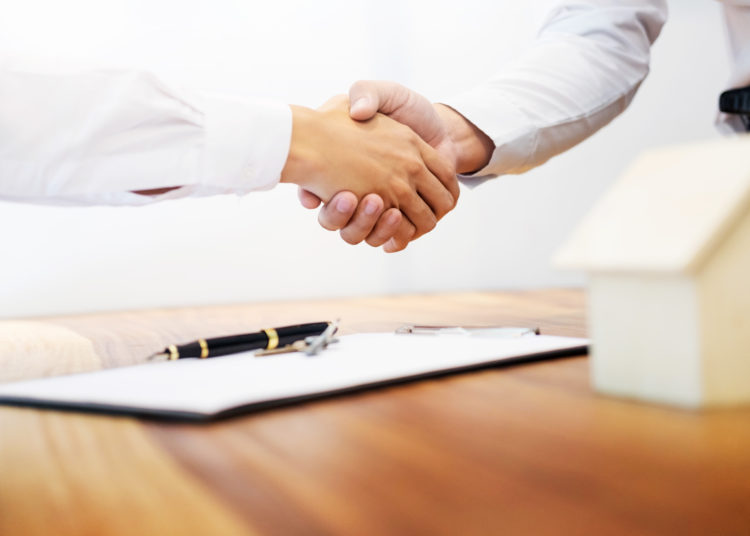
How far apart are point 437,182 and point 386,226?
12 centimetres

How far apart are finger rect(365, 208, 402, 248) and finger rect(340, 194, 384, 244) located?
26mm

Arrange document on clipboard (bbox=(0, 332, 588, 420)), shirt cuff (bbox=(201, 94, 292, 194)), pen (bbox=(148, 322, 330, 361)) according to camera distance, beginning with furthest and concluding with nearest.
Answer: shirt cuff (bbox=(201, 94, 292, 194)), pen (bbox=(148, 322, 330, 361)), document on clipboard (bbox=(0, 332, 588, 420))

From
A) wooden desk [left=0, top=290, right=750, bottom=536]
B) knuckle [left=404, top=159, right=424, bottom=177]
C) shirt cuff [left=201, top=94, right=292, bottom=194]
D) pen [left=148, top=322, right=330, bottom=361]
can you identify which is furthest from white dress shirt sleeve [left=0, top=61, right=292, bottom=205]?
wooden desk [left=0, top=290, right=750, bottom=536]

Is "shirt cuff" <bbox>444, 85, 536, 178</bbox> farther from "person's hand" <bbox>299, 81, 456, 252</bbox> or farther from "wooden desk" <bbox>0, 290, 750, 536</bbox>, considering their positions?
"wooden desk" <bbox>0, 290, 750, 536</bbox>

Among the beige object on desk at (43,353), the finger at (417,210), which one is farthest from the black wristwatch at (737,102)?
the beige object on desk at (43,353)

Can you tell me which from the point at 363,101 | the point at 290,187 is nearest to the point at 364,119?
the point at 363,101

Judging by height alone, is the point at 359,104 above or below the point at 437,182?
above

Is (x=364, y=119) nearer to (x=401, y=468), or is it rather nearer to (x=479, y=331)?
(x=479, y=331)

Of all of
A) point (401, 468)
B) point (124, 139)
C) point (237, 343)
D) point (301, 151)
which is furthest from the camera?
point (301, 151)

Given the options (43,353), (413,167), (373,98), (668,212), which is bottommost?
(43,353)

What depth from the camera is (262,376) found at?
490mm

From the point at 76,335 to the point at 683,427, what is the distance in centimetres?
89

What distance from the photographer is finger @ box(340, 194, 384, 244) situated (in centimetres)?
112

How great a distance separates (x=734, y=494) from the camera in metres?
0.24
